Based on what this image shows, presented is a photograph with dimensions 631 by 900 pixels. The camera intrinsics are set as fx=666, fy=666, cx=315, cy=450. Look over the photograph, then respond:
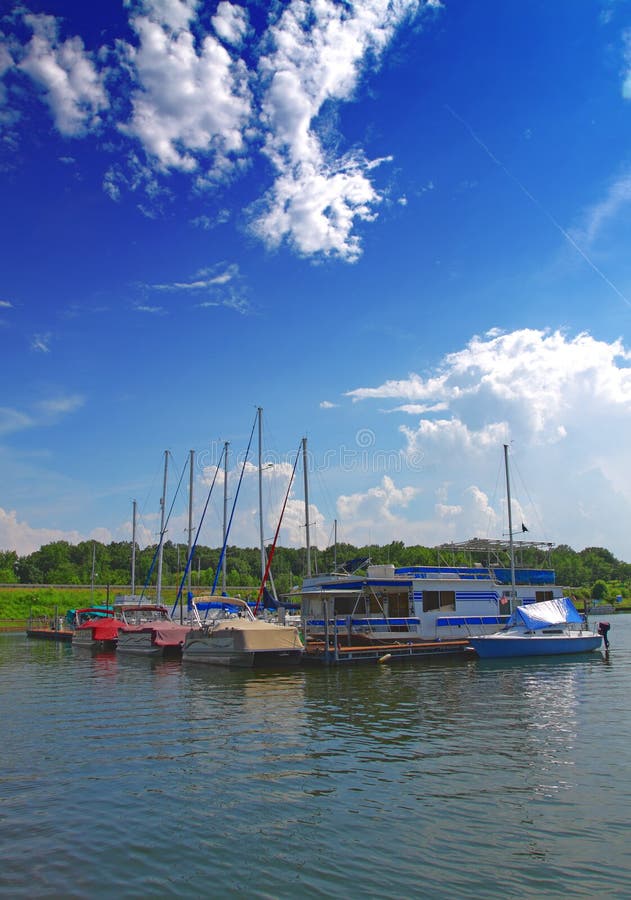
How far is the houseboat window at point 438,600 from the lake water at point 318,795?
15.6 m

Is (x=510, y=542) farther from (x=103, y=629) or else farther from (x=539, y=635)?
(x=103, y=629)

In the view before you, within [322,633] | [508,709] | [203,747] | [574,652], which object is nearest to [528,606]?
[574,652]

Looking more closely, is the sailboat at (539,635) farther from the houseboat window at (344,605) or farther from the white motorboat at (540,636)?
the houseboat window at (344,605)

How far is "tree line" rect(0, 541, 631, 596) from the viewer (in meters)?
125

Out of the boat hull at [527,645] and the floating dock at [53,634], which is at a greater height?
the boat hull at [527,645]

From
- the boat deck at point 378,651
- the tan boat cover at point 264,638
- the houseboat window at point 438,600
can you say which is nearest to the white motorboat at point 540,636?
the boat deck at point 378,651

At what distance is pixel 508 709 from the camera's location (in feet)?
71.3

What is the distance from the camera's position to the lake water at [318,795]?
9008mm

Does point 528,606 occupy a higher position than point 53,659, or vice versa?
point 528,606

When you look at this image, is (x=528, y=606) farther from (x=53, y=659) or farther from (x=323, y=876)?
(x=323, y=876)

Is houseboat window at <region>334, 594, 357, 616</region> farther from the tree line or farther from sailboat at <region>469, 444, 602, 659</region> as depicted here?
the tree line

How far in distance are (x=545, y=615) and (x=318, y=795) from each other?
31213 mm

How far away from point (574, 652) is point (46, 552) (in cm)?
13280

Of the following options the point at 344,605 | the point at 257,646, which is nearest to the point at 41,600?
the point at 344,605
